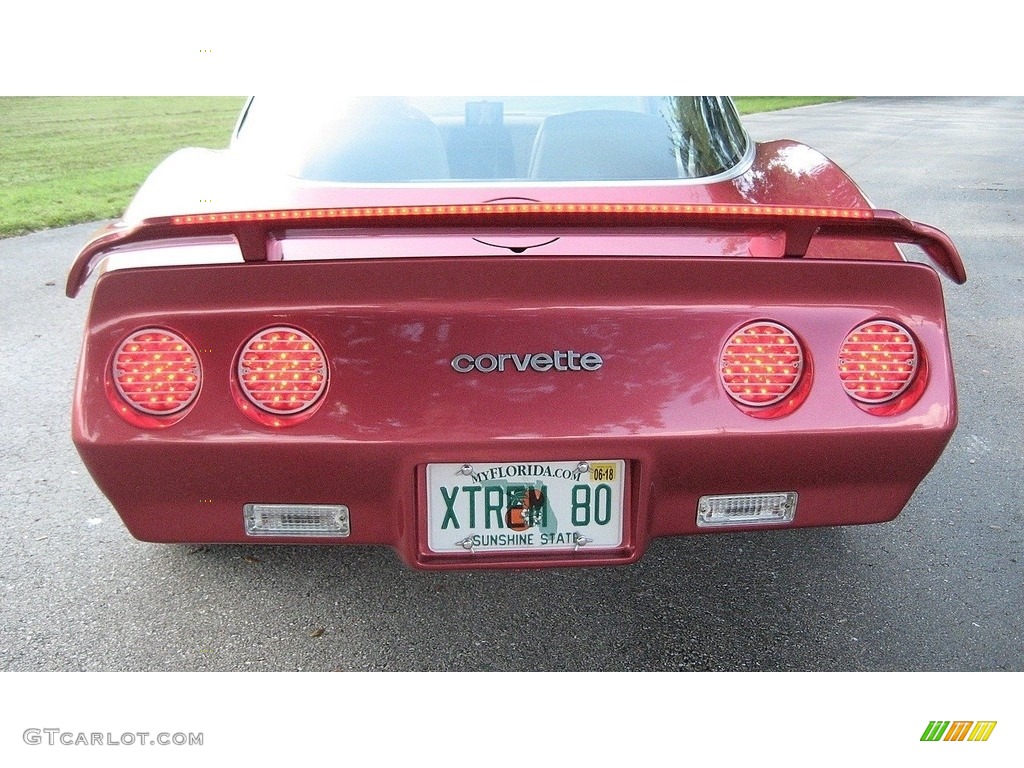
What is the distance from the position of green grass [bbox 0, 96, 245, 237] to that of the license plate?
130 centimetres

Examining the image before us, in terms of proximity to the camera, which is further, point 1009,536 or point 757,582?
point 1009,536

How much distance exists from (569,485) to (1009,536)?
A: 167 centimetres

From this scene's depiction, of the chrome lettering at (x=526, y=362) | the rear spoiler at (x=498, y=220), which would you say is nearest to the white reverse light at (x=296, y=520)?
the chrome lettering at (x=526, y=362)

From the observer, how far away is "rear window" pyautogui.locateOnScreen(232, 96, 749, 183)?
2312mm

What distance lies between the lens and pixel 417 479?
1730mm

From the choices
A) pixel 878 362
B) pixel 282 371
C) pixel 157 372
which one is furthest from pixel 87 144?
pixel 878 362

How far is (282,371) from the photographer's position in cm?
171

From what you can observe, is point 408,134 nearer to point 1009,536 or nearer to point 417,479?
point 417,479

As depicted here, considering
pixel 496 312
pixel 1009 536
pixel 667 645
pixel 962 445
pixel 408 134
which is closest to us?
pixel 496 312

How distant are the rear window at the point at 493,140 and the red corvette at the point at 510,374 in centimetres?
57

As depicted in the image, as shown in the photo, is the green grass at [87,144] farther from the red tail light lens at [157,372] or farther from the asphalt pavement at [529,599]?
the asphalt pavement at [529,599]

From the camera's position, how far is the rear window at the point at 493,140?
231 cm
